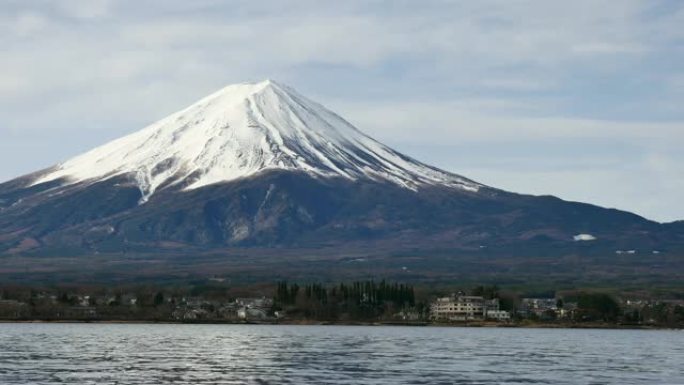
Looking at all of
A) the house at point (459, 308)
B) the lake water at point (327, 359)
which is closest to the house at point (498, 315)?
the house at point (459, 308)

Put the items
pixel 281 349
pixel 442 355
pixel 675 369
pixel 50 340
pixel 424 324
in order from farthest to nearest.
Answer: pixel 424 324 < pixel 50 340 < pixel 281 349 < pixel 442 355 < pixel 675 369

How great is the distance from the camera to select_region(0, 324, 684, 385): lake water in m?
76.6

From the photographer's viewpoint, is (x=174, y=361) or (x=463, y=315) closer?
(x=174, y=361)

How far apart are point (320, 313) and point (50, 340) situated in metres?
68.2

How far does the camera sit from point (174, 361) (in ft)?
290

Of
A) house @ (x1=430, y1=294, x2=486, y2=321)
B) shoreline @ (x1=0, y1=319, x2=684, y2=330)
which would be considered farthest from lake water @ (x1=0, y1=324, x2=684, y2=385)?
house @ (x1=430, y1=294, x2=486, y2=321)

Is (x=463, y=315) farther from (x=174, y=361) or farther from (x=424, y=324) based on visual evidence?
(x=174, y=361)

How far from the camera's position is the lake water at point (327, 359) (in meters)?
76.6

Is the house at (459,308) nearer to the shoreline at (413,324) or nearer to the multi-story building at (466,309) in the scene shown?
the multi-story building at (466,309)

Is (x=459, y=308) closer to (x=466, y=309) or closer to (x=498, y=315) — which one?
(x=466, y=309)

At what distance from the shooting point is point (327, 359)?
92.5 meters

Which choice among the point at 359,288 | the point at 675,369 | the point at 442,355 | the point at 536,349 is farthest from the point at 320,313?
the point at 675,369

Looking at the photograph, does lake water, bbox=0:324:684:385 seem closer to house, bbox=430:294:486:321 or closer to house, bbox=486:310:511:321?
house, bbox=430:294:486:321

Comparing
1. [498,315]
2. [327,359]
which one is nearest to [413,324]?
[498,315]
